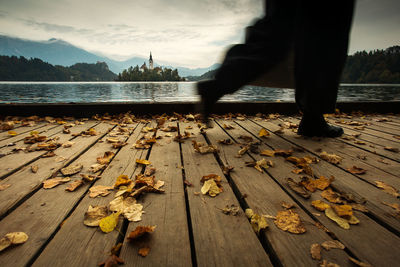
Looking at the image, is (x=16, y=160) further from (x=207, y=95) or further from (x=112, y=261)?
(x=207, y=95)

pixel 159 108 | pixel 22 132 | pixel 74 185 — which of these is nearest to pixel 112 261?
pixel 74 185

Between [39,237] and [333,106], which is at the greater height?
[333,106]

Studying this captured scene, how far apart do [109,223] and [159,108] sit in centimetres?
271

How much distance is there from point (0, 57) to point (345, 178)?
118580mm

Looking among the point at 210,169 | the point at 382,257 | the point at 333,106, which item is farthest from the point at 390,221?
the point at 333,106

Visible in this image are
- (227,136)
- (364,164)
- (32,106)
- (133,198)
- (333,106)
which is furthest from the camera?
(32,106)

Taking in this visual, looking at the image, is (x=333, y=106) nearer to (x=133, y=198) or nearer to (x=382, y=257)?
(x=382, y=257)

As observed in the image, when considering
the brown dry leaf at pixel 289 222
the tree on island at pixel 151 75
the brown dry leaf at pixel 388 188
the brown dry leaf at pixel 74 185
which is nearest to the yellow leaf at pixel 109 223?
the brown dry leaf at pixel 74 185

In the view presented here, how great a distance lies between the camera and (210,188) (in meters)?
1.09

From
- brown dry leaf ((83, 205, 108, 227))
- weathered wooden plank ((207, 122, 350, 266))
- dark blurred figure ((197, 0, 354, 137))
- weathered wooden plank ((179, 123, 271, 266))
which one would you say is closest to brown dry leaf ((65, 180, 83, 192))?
brown dry leaf ((83, 205, 108, 227))

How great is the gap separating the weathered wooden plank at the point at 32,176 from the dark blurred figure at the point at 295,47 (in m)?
1.18

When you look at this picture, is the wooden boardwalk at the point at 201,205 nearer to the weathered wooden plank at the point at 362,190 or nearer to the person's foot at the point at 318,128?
the weathered wooden plank at the point at 362,190

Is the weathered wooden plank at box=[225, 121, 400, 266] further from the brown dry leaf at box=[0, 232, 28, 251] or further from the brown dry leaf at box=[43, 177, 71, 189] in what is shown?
the brown dry leaf at box=[43, 177, 71, 189]

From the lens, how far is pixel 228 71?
1.74m
